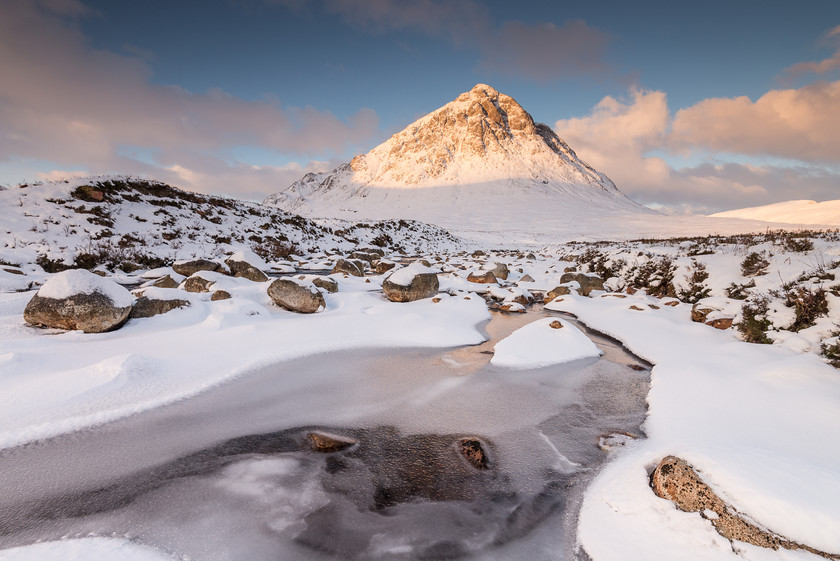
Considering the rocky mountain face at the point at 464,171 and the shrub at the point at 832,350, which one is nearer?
the shrub at the point at 832,350

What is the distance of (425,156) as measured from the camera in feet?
313

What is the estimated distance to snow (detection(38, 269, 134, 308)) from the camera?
4.91 meters

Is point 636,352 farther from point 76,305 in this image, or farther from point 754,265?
point 76,305

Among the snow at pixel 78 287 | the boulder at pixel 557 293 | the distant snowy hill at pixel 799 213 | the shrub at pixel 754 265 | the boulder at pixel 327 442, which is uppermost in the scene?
the distant snowy hill at pixel 799 213

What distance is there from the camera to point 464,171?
285 ft

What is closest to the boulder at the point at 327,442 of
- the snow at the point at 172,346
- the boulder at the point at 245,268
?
the snow at the point at 172,346

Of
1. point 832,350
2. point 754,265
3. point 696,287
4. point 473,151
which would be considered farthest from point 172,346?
point 473,151

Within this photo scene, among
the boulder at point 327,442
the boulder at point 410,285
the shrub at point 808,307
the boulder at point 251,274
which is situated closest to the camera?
the boulder at point 327,442

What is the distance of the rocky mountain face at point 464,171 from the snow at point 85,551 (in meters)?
58.4

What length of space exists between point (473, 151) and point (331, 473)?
318ft

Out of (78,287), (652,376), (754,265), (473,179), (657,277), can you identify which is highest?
(473,179)

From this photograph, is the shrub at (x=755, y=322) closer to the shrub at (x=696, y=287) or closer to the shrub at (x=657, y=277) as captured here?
the shrub at (x=696, y=287)

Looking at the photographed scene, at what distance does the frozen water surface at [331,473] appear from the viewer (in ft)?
6.91

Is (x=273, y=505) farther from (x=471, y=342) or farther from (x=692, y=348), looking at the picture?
(x=692, y=348)
